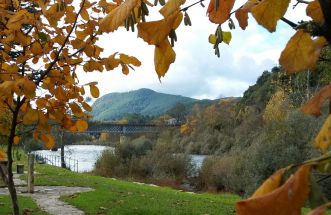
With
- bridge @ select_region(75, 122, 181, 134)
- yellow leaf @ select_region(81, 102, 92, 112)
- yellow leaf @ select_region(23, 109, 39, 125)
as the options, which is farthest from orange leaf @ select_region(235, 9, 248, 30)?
bridge @ select_region(75, 122, 181, 134)

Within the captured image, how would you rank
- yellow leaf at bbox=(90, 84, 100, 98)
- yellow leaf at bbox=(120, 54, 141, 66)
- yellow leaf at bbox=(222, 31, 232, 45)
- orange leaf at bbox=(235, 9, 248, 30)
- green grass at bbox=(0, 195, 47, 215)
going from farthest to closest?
→ green grass at bbox=(0, 195, 47, 215), yellow leaf at bbox=(90, 84, 100, 98), yellow leaf at bbox=(120, 54, 141, 66), yellow leaf at bbox=(222, 31, 232, 45), orange leaf at bbox=(235, 9, 248, 30)

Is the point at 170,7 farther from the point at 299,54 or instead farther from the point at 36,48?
the point at 36,48

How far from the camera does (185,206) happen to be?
478 inches

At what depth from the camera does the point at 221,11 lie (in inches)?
32.8

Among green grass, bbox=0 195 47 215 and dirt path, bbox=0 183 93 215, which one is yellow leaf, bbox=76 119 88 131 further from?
dirt path, bbox=0 183 93 215

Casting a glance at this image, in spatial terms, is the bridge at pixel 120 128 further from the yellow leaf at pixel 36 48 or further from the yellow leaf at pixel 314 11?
the yellow leaf at pixel 314 11

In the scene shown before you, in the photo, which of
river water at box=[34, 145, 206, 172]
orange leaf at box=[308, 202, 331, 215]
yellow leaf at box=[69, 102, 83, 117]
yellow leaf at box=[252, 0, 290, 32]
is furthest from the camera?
river water at box=[34, 145, 206, 172]

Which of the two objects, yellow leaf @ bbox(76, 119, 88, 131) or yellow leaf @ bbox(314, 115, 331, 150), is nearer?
yellow leaf @ bbox(314, 115, 331, 150)

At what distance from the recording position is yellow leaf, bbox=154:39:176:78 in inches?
31.7

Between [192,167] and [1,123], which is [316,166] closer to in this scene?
[1,123]

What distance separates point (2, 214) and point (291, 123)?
12859mm

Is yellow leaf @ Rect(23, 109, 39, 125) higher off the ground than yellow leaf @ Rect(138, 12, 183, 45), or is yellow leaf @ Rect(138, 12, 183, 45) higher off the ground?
yellow leaf @ Rect(138, 12, 183, 45)

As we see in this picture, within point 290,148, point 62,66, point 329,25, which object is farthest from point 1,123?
point 290,148

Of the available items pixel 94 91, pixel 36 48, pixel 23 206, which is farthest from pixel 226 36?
pixel 23 206
